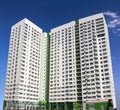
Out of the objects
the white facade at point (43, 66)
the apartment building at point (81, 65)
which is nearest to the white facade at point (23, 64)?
the white facade at point (43, 66)

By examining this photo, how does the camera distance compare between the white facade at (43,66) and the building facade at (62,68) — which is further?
the white facade at (43,66)

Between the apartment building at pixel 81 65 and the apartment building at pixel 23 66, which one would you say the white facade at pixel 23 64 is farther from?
the apartment building at pixel 81 65

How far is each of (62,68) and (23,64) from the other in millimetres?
22012

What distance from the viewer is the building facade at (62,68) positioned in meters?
85.1

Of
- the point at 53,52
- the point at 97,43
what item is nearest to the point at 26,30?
the point at 53,52

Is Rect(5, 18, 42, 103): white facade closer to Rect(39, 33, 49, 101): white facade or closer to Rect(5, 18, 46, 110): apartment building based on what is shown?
Rect(5, 18, 46, 110): apartment building

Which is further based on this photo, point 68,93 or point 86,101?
Result: point 68,93

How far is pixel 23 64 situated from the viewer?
95.8m

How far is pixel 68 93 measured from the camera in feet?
301

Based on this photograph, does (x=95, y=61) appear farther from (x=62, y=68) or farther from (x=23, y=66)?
A: (x=23, y=66)

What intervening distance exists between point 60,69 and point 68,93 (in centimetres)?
1504

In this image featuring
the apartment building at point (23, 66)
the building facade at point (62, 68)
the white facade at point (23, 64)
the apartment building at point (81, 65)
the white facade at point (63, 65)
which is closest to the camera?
the apartment building at point (81, 65)

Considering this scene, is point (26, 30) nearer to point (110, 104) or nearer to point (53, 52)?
point (53, 52)

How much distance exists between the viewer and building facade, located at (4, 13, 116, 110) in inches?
3351
